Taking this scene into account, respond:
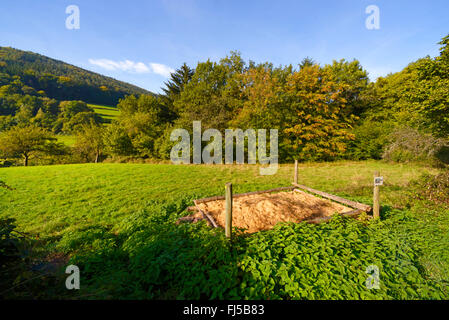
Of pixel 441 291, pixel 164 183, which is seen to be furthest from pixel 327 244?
pixel 164 183

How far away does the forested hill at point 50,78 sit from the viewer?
47.9m

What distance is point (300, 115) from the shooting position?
1836 centimetres

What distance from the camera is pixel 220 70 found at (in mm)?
23000

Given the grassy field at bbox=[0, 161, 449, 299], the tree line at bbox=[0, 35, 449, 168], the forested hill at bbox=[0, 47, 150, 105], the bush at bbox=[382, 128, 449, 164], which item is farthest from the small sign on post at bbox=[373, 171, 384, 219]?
the forested hill at bbox=[0, 47, 150, 105]

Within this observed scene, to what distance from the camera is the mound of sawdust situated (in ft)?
15.8

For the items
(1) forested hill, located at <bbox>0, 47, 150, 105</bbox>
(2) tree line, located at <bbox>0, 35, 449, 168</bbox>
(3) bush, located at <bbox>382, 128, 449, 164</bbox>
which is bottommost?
(3) bush, located at <bbox>382, 128, 449, 164</bbox>

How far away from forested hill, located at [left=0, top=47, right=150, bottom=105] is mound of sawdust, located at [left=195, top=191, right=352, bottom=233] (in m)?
67.9

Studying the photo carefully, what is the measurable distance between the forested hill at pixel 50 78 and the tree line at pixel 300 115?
137 feet

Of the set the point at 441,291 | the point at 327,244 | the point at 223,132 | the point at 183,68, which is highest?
the point at 183,68

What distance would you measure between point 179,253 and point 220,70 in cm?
2438

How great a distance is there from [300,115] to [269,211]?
53.2 feet

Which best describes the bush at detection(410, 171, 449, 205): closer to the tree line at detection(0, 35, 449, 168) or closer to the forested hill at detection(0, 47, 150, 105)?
the tree line at detection(0, 35, 449, 168)
